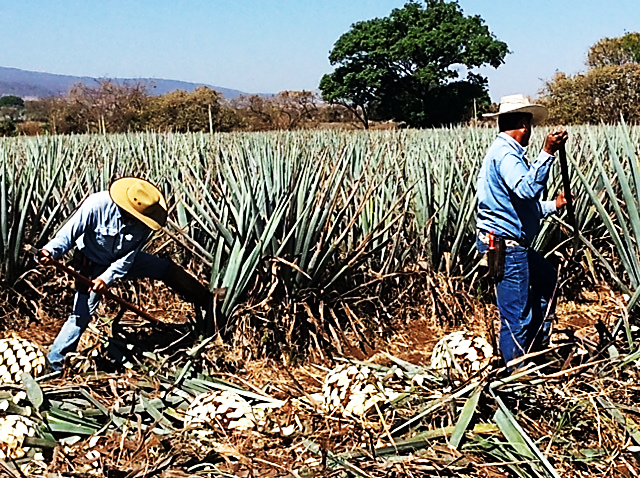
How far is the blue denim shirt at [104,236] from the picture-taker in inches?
131

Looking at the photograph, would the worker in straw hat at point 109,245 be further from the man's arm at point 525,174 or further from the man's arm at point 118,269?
the man's arm at point 525,174

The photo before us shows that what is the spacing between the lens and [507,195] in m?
3.18

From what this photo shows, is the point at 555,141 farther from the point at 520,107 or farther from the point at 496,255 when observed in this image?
the point at 496,255

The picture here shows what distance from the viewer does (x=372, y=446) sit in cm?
216

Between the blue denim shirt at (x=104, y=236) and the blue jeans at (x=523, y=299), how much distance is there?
160 centimetres

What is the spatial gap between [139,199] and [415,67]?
2878 centimetres

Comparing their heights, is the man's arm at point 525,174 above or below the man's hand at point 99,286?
above

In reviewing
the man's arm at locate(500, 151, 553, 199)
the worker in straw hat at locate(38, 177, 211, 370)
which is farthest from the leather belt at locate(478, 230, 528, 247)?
the worker in straw hat at locate(38, 177, 211, 370)

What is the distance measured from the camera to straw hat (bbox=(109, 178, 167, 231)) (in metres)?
3.30

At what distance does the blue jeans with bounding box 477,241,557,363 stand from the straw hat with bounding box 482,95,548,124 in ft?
1.93

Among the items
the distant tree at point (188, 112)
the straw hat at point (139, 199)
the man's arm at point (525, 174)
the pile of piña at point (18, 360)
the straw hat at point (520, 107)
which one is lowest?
the pile of piña at point (18, 360)

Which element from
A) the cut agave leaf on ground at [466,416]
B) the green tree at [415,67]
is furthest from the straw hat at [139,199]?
the green tree at [415,67]

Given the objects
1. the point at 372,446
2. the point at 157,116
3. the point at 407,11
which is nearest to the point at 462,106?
the point at 407,11

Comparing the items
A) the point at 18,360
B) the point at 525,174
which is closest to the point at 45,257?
the point at 18,360
